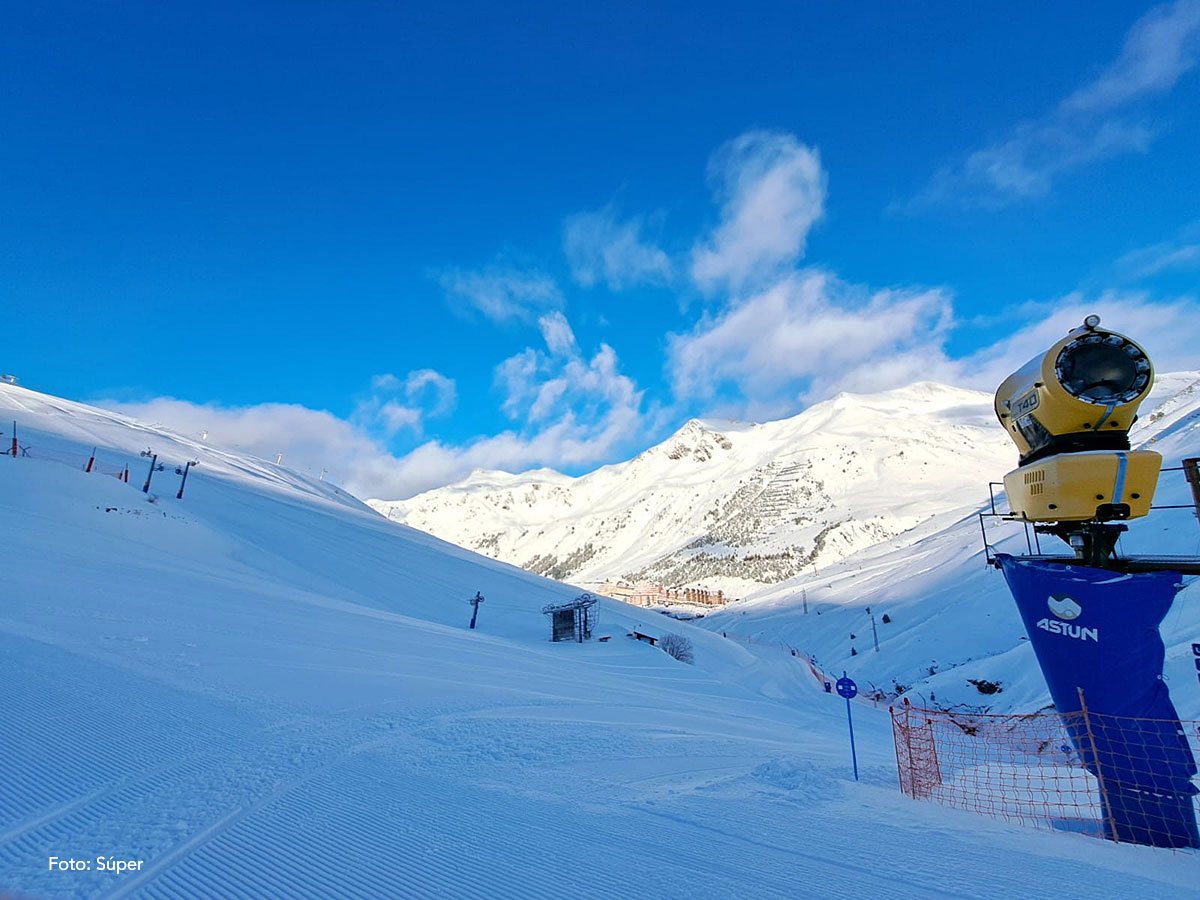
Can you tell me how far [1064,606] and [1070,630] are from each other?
0.76ft

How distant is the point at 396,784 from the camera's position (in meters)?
5.07

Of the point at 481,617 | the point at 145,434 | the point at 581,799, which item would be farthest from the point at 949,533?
the point at 145,434

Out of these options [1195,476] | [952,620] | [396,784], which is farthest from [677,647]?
[396,784]

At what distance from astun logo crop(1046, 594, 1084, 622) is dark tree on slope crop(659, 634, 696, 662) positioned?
22493 millimetres

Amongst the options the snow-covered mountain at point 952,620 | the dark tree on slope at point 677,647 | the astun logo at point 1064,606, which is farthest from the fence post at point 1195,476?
the dark tree on slope at point 677,647

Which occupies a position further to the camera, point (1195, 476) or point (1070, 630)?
point (1195, 476)

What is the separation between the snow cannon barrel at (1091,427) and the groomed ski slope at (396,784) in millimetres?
3025

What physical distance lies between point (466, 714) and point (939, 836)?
18.0 ft

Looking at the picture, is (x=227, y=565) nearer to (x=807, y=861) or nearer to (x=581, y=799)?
(x=581, y=799)

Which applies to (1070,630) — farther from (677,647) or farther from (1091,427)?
(677,647)

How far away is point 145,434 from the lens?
5447cm

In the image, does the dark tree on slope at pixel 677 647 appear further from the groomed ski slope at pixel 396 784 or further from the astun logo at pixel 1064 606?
the astun logo at pixel 1064 606

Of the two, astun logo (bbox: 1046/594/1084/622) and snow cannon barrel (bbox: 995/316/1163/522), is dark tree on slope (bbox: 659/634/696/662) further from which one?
snow cannon barrel (bbox: 995/316/1163/522)

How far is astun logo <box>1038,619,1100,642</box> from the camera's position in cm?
575
